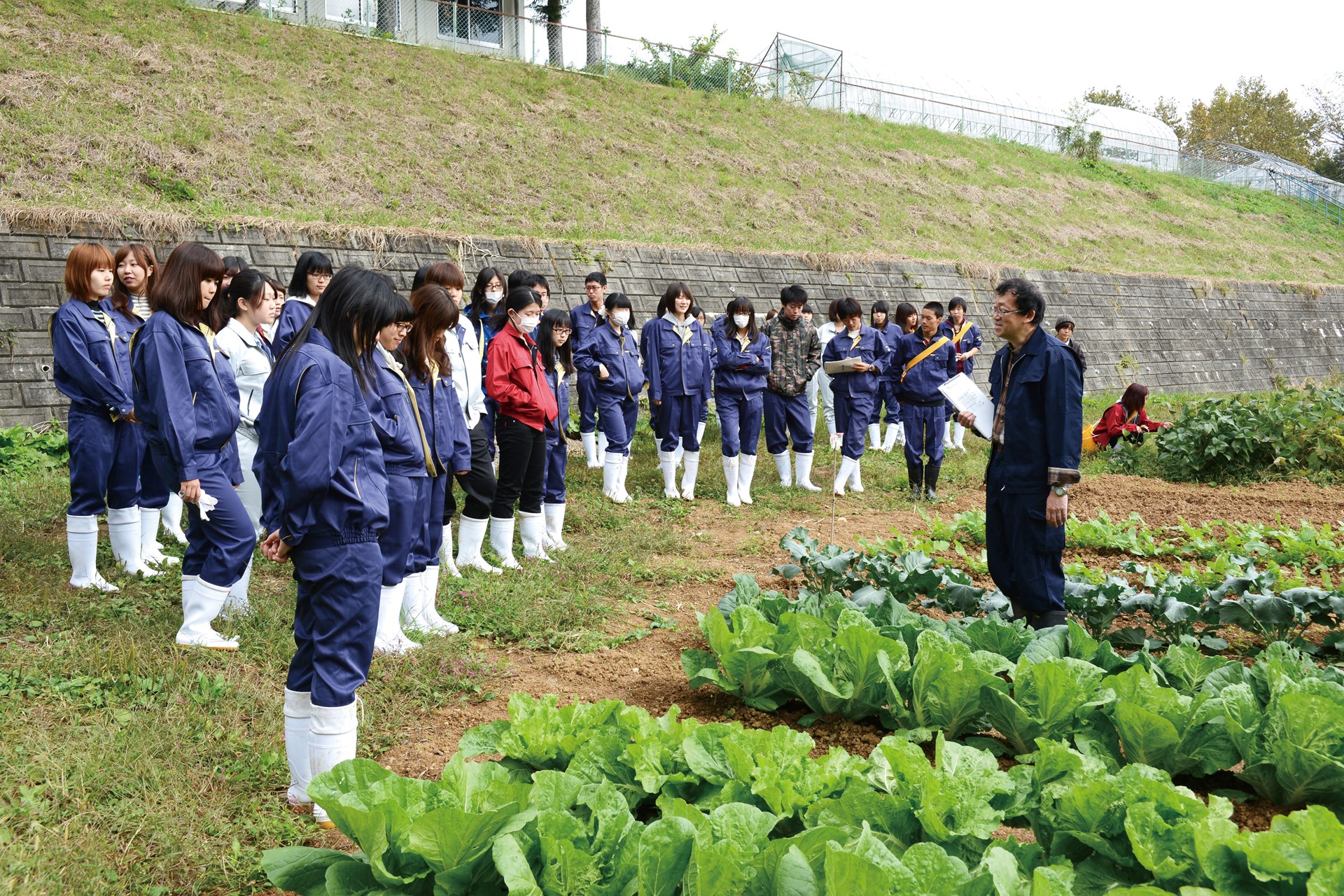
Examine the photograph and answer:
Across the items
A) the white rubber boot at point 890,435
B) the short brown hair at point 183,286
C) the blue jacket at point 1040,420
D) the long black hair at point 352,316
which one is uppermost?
the short brown hair at point 183,286

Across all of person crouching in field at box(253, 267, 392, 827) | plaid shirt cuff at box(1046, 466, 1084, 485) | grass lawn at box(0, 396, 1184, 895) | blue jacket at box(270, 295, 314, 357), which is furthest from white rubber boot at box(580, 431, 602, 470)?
person crouching in field at box(253, 267, 392, 827)

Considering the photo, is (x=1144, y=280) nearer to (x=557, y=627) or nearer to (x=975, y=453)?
(x=975, y=453)

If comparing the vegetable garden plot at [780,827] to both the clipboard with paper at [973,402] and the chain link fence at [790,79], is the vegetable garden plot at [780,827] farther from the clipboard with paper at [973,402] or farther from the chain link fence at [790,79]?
the chain link fence at [790,79]

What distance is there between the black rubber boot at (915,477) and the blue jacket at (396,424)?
21.3 feet

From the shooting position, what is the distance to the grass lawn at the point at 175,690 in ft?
10.0

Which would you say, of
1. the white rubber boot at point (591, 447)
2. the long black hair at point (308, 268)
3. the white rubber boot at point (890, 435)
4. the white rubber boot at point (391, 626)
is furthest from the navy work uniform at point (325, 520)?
the white rubber boot at point (890, 435)

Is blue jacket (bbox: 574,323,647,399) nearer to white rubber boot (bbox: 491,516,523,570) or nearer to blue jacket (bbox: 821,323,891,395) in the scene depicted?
blue jacket (bbox: 821,323,891,395)

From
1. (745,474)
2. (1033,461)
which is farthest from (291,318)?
(745,474)

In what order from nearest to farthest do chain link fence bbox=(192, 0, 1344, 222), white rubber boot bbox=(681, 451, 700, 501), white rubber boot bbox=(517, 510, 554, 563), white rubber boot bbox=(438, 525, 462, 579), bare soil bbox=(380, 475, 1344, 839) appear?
bare soil bbox=(380, 475, 1344, 839), white rubber boot bbox=(438, 525, 462, 579), white rubber boot bbox=(517, 510, 554, 563), white rubber boot bbox=(681, 451, 700, 501), chain link fence bbox=(192, 0, 1344, 222)

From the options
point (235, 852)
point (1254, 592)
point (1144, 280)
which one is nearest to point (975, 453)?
point (1254, 592)

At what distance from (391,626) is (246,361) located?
6.04 feet

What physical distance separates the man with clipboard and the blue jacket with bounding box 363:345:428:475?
2937 mm

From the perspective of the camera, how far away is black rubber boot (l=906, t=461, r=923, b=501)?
1014 centimetres

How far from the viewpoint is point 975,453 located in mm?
13133
